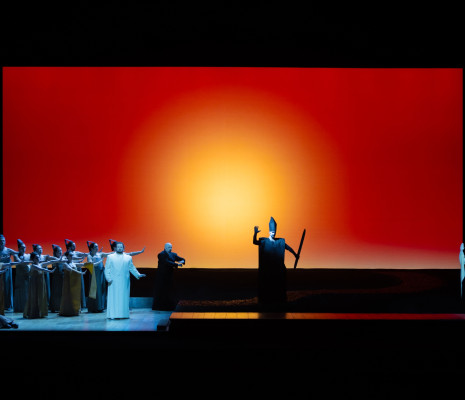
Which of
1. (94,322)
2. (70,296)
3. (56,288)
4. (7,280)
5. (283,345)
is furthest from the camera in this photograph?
(7,280)

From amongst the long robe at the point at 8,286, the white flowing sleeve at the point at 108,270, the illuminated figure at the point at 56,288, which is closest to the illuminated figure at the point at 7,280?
the long robe at the point at 8,286

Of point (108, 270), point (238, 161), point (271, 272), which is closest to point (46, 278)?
point (108, 270)

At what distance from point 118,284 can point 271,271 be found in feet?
6.60

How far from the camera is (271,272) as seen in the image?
755cm

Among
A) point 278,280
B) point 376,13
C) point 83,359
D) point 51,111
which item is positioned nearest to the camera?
point 83,359

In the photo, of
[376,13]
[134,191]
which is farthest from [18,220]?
[376,13]

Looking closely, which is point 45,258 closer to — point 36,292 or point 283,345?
point 36,292

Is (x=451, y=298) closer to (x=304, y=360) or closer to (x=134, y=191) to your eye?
(x=304, y=360)

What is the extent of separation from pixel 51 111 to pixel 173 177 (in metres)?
2.14

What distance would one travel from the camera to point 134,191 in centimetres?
904

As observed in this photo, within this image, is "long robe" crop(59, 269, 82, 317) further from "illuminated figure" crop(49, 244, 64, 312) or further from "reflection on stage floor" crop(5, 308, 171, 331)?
"illuminated figure" crop(49, 244, 64, 312)

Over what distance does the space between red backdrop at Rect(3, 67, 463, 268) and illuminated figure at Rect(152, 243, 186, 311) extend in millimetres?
807

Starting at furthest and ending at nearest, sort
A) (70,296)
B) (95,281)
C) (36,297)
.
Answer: (95,281)
(70,296)
(36,297)

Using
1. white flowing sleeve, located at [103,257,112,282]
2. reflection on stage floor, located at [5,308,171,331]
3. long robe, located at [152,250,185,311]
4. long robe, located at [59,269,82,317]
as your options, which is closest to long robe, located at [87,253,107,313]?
reflection on stage floor, located at [5,308,171,331]
